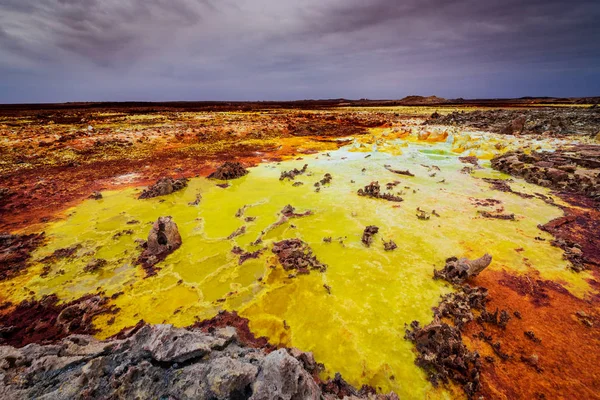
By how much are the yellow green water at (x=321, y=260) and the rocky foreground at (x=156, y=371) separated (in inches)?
69.0

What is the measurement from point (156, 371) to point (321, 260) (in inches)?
201

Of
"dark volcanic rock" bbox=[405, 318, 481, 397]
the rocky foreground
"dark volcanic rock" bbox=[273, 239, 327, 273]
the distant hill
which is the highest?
the distant hill

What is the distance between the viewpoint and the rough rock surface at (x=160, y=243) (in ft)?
26.1

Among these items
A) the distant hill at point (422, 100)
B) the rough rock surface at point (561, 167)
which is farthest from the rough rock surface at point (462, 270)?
the distant hill at point (422, 100)

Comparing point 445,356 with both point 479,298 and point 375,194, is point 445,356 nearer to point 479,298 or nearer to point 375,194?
point 479,298

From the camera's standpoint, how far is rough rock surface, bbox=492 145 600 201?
12.1 metres

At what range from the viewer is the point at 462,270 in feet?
21.9

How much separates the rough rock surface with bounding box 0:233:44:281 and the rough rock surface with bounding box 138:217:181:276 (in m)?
3.26

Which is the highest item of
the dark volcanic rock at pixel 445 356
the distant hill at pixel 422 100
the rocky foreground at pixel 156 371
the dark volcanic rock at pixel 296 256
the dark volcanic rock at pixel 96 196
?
the distant hill at pixel 422 100

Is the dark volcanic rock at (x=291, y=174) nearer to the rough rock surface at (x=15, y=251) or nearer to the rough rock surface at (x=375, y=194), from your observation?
the rough rock surface at (x=375, y=194)

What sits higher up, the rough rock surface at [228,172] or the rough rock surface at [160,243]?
the rough rock surface at [228,172]

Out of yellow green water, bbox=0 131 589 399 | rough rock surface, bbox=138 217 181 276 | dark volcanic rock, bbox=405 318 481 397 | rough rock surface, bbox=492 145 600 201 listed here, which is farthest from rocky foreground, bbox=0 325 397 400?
rough rock surface, bbox=492 145 600 201

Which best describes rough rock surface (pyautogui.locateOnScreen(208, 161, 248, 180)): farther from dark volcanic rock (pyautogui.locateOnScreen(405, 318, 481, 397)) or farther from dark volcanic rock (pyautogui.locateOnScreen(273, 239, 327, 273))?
dark volcanic rock (pyautogui.locateOnScreen(405, 318, 481, 397))

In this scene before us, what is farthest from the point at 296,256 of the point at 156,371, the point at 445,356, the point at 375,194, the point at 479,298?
the point at 375,194
